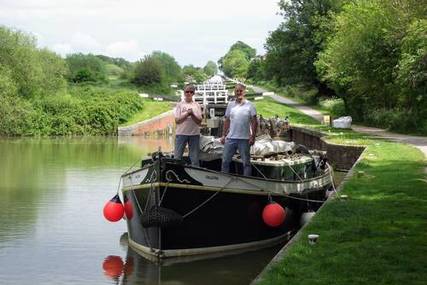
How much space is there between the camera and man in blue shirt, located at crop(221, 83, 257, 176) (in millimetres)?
13734

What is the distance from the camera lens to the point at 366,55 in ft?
110

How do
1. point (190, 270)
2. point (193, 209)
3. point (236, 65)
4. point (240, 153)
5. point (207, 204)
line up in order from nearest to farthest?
point (190, 270) < point (193, 209) < point (207, 204) < point (240, 153) < point (236, 65)

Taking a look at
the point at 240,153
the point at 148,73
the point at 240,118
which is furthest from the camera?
the point at 148,73

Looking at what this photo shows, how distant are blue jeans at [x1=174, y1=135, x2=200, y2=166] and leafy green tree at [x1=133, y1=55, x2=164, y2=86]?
86.8 m

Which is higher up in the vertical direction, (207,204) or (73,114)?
(73,114)

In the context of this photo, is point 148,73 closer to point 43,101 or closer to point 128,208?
point 43,101

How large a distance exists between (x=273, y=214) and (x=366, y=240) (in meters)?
3.43

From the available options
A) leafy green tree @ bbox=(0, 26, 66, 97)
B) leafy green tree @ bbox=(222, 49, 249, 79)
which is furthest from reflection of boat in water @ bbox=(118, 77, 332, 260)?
leafy green tree @ bbox=(222, 49, 249, 79)

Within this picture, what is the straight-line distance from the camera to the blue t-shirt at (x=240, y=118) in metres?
13.7

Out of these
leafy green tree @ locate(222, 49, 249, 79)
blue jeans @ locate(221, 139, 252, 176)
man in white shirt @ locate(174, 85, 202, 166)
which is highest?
leafy green tree @ locate(222, 49, 249, 79)

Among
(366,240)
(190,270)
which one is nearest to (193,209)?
(190,270)

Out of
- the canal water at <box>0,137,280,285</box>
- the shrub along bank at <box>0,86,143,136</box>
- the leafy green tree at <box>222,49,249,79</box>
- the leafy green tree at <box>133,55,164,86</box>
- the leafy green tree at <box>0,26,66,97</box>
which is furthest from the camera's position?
the leafy green tree at <box>222,49,249,79</box>

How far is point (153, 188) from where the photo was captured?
12992mm

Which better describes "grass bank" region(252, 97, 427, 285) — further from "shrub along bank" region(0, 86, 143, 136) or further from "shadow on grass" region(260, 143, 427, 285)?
"shrub along bank" region(0, 86, 143, 136)
